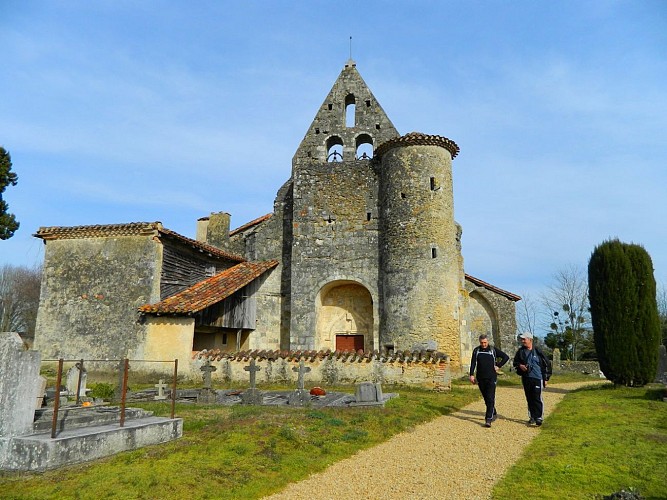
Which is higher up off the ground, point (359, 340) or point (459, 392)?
point (359, 340)

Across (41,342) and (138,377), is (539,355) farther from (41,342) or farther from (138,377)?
(41,342)

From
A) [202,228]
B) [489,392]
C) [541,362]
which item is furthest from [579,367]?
[202,228]

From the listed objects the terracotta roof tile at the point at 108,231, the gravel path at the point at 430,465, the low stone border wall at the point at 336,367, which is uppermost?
the terracotta roof tile at the point at 108,231

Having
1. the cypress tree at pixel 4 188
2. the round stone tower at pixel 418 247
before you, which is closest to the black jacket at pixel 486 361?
the round stone tower at pixel 418 247

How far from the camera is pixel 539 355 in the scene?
978 centimetres

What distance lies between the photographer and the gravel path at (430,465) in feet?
18.9

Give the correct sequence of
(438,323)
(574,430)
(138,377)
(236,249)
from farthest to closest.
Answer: (236,249) → (438,323) → (138,377) → (574,430)

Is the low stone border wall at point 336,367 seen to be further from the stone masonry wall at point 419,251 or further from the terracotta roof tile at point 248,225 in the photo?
the terracotta roof tile at point 248,225

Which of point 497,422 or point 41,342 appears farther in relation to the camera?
point 41,342

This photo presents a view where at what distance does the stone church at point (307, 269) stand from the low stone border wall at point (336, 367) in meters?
1.60

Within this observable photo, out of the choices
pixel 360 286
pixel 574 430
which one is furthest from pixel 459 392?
pixel 360 286

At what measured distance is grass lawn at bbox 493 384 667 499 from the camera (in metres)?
5.55

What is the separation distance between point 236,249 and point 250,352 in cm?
837

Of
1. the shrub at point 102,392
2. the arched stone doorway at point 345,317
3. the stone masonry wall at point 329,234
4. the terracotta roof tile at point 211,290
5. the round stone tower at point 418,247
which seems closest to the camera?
the shrub at point 102,392
